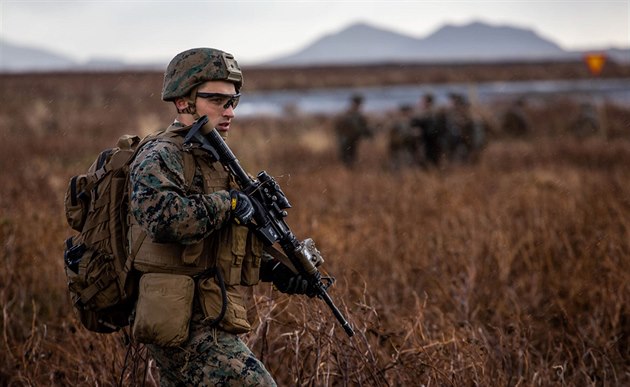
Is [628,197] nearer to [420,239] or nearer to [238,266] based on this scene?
[420,239]

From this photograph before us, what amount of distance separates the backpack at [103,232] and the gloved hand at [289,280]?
1.67 ft

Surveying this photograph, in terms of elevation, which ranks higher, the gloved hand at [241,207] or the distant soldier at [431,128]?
the gloved hand at [241,207]

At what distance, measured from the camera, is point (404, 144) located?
1088 centimetres

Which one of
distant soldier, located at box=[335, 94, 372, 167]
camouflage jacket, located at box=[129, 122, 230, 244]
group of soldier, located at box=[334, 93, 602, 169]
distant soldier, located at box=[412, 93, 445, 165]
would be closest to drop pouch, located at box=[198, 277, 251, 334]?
camouflage jacket, located at box=[129, 122, 230, 244]

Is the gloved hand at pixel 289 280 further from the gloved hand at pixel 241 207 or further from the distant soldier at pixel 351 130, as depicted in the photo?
the distant soldier at pixel 351 130

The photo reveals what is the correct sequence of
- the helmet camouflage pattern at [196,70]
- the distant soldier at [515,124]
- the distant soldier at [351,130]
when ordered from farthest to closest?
the distant soldier at [515,124]
the distant soldier at [351,130]
the helmet camouflage pattern at [196,70]

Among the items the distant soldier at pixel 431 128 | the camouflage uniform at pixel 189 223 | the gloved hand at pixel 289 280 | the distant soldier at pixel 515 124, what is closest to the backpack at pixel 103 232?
the camouflage uniform at pixel 189 223

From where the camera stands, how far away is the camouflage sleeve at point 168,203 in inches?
84.0

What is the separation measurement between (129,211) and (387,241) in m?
3.62

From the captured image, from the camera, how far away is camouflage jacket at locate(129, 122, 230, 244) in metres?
2.13

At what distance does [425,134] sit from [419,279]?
6605mm

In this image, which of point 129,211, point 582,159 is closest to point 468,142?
point 582,159

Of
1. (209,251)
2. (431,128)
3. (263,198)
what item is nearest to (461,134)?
(431,128)

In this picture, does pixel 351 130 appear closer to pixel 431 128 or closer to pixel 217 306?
pixel 431 128
